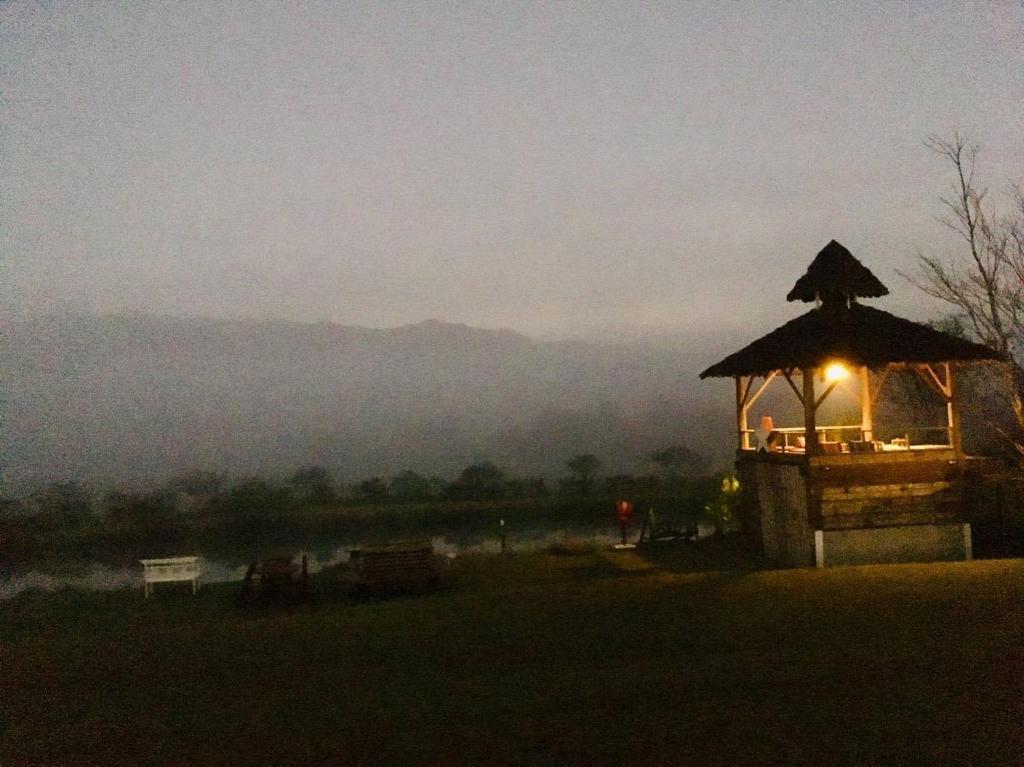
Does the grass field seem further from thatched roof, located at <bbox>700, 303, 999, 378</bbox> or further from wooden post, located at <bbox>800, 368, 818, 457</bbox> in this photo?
thatched roof, located at <bbox>700, 303, 999, 378</bbox>

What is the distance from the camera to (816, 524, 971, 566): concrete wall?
15.0 metres

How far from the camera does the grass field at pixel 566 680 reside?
18.7ft

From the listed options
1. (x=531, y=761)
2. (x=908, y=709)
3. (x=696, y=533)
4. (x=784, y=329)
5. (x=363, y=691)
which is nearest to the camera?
(x=531, y=761)

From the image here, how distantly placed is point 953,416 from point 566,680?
12.2 m

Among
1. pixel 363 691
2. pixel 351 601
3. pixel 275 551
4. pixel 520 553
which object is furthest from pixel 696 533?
pixel 275 551

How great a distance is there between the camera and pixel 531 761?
5.43m

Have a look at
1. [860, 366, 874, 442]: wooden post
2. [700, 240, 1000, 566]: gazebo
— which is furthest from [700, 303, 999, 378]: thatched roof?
[860, 366, 874, 442]: wooden post

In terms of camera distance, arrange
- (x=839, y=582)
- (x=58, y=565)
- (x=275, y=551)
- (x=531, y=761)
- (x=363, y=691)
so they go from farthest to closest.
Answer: (x=275, y=551) < (x=58, y=565) < (x=839, y=582) < (x=363, y=691) < (x=531, y=761)

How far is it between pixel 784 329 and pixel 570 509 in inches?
1096

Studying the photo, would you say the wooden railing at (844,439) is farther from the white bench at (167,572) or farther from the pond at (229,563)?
the white bench at (167,572)

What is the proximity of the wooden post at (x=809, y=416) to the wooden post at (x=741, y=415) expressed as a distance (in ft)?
11.9

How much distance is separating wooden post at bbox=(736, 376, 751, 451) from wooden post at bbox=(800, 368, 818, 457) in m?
3.62

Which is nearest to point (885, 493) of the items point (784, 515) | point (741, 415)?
point (784, 515)

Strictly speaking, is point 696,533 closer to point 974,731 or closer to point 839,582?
point 839,582
